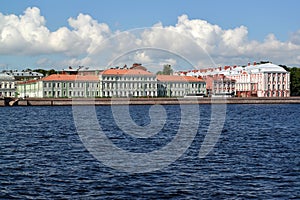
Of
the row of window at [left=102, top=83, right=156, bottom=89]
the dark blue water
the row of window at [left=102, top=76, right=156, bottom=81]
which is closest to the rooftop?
the row of window at [left=102, top=76, right=156, bottom=81]

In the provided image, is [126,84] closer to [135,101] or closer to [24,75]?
[135,101]

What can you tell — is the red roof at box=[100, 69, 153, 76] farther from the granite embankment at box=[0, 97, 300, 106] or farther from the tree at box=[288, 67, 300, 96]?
the tree at box=[288, 67, 300, 96]

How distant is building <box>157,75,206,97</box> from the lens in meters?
99.0

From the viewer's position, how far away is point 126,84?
97.5 m

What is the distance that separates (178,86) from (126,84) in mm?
10428

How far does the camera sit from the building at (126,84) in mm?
96125

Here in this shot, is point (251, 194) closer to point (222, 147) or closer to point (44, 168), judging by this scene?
point (44, 168)

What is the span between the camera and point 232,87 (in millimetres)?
110250

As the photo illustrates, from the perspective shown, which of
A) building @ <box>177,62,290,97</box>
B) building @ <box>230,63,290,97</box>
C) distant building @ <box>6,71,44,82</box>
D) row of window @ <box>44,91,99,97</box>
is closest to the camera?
row of window @ <box>44,91,99,97</box>

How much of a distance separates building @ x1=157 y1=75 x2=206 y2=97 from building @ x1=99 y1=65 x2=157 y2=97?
5.50 ft

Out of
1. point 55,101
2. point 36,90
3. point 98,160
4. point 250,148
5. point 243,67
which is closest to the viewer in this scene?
point 98,160

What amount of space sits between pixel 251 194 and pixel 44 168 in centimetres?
646

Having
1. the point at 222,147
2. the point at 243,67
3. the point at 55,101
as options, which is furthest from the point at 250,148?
the point at 243,67

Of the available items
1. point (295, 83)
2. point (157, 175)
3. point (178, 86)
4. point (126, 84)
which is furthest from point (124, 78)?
point (157, 175)
